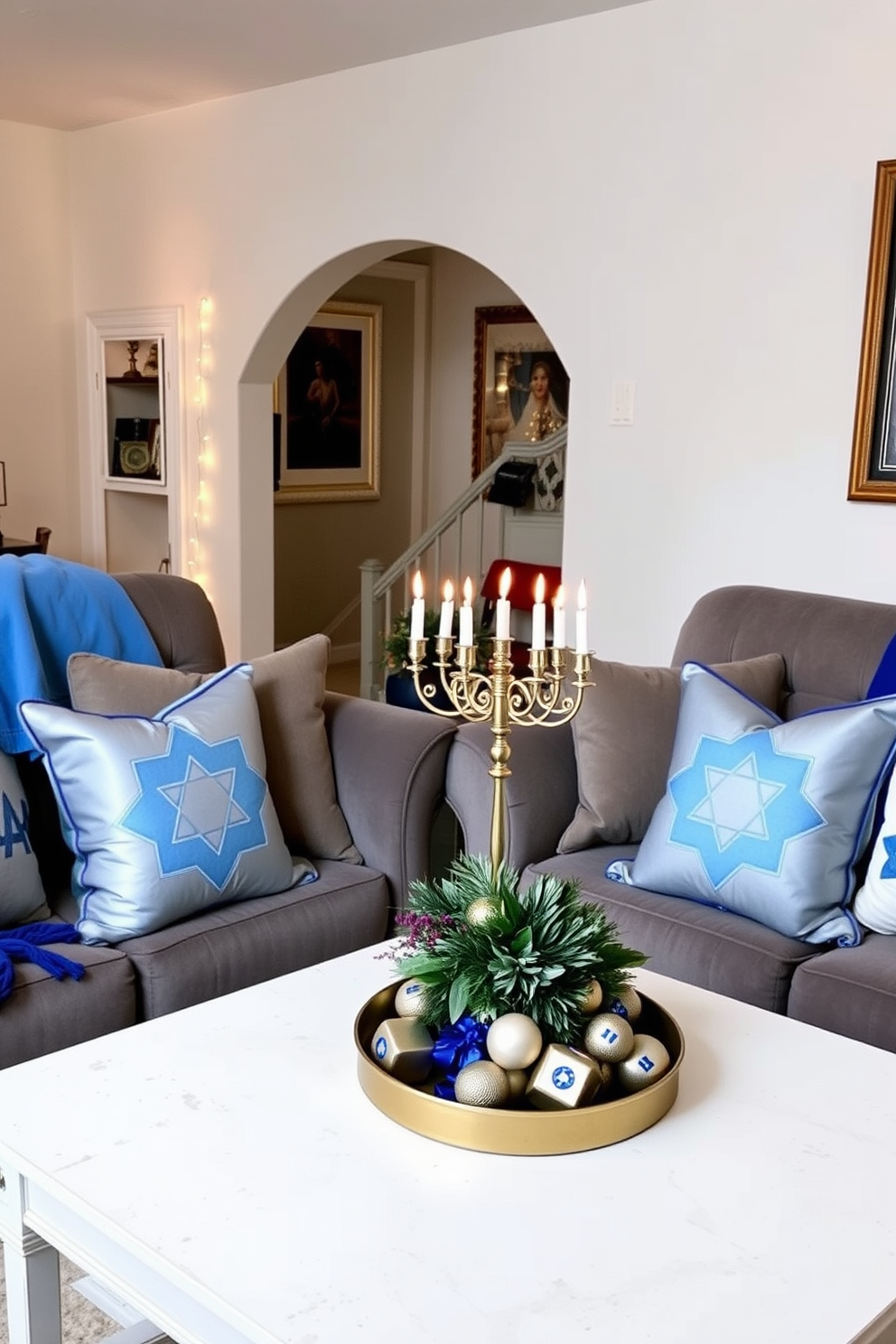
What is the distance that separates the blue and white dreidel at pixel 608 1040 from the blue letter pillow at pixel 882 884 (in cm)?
93

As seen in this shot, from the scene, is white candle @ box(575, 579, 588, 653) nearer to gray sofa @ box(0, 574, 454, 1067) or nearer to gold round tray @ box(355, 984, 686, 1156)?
gold round tray @ box(355, 984, 686, 1156)

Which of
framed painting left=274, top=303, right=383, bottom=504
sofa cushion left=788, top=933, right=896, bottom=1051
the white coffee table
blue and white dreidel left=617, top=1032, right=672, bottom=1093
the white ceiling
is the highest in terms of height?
the white ceiling

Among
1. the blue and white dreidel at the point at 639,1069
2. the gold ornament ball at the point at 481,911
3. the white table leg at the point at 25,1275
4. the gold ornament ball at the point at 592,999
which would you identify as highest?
the gold ornament ball at the point at 481,911

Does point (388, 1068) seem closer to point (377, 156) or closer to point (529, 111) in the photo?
point (529, 111)

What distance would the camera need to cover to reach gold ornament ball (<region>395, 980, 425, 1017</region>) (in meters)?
1.55

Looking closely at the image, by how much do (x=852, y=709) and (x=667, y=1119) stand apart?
41.0 inches

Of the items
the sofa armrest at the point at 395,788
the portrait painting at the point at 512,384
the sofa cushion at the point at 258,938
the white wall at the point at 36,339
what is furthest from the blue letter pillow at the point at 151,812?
the portrait painting at the point at 512,384

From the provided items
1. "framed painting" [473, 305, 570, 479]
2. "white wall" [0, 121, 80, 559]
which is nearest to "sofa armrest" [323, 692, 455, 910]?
"white wall" [0, 121, 80, 559]

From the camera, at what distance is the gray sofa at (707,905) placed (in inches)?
81.7

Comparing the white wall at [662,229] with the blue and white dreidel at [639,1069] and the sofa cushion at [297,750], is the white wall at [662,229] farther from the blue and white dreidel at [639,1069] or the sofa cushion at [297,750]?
the blue and white dreidel at [639,1069]

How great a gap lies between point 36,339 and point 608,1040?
197 inches

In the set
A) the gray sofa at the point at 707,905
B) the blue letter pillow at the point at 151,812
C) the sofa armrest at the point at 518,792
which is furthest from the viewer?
the sofa armrest at the point at 518,792

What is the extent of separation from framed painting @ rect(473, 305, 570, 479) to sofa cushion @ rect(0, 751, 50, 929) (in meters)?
4.88

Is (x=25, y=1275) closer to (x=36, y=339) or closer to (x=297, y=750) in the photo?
(x=297, y=750)
